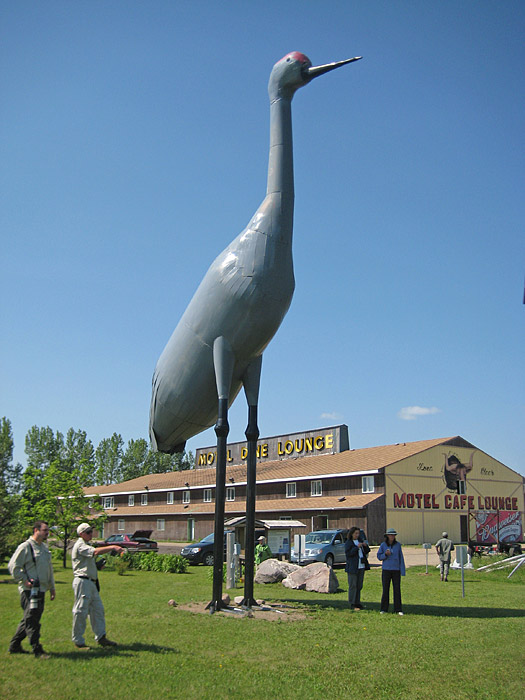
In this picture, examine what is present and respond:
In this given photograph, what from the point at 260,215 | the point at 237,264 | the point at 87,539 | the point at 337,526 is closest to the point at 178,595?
the point at 87,539

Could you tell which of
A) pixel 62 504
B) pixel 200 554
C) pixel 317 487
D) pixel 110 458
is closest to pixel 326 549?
pixel 200 554

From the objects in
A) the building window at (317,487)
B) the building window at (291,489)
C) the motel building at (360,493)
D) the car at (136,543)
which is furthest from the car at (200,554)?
the building window at (291,489)

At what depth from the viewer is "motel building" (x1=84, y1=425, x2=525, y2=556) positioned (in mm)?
35875

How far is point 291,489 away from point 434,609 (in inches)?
1178

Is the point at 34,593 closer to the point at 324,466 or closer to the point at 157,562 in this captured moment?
the point at 157,562

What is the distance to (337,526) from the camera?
118 feet

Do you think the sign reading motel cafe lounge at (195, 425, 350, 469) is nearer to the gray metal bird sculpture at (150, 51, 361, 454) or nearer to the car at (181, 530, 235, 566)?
the car at (181, 530, 235, 566)

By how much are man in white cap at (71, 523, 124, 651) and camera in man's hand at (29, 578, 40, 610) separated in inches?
20.6

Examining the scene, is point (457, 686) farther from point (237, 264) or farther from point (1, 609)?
point (1, 609)

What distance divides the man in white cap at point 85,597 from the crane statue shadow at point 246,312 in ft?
10.7

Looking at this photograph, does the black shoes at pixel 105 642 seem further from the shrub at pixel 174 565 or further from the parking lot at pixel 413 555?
the parking lot at pixel 413 555

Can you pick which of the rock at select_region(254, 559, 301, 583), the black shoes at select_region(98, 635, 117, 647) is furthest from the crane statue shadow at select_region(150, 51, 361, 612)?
the rock at select_region(254, 559, 301, 583)

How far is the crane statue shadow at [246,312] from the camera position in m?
10.9

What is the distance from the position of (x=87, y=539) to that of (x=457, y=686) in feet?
15.9
